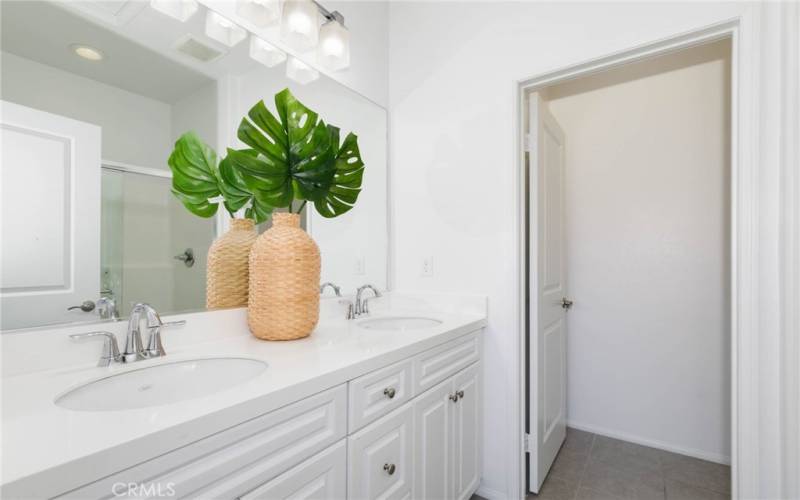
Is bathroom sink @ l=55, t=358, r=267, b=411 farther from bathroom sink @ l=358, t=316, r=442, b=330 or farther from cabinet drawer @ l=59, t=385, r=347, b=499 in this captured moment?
bathroom sink @ l=358, t=316, r=442, b=330

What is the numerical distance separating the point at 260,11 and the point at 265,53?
139mm

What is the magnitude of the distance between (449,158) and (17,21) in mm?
1535

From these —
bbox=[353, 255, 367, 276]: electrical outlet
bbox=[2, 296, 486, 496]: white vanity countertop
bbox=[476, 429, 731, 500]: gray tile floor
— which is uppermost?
bbox=[353, 255, 367, 276]: electrical outlet

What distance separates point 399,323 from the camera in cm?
184

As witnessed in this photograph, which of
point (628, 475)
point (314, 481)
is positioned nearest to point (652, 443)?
point (628, 475)

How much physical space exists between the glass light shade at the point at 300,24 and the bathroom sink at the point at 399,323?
1.25 m

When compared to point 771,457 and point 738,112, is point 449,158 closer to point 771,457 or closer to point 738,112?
point 738,112

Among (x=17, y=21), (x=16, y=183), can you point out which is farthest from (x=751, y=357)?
(x=17, y=21)

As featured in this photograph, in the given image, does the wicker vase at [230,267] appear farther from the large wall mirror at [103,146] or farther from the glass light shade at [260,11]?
the glass light shade at [260,11]

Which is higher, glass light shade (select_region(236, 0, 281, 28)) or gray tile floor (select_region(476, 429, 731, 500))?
glass light shade (select_region(236, 0, 281, 28))

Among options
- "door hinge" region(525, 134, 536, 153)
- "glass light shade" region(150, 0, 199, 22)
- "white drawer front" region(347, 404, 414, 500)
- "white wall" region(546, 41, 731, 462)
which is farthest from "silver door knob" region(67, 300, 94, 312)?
"white wall" region(546, 41, 731, 462)

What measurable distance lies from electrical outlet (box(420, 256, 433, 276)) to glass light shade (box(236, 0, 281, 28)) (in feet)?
4.08

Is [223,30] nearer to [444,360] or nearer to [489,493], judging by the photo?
[444,360]

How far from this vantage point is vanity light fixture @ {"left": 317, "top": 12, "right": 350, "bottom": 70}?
1.64 meters
